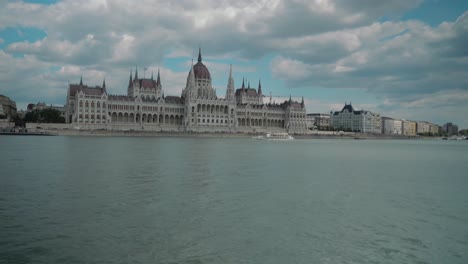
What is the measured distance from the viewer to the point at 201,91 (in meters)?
136

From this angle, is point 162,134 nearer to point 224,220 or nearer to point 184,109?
point 184,109

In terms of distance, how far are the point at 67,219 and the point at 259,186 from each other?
387 inches

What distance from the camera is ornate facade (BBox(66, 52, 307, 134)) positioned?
111312 millimetres

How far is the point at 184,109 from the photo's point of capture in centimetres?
12875

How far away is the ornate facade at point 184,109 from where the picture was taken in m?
111

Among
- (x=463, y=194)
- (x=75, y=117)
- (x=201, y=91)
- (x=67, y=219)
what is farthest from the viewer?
(x=201, y=91)

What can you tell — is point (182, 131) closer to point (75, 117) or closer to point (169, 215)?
point (75, 117)

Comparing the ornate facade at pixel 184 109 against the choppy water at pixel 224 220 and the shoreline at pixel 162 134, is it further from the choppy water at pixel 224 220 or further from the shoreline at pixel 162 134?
the choppy water at pixel 224 220

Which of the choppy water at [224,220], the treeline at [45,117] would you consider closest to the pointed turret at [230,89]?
the treeline at [45,117]

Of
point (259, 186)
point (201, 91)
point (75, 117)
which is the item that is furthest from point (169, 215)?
point (201, 91)

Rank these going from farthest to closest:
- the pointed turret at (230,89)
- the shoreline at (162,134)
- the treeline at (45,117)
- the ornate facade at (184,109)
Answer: the pointed turret at (230,89) → the ornate facade at (184,109) → the treeline at (45,117) → the shoreline at (162,134)

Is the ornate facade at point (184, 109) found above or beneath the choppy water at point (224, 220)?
above

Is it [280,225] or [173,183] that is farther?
[173,183]

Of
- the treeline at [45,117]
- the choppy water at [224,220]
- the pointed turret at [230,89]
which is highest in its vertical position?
the pointed turret at [230,89]
